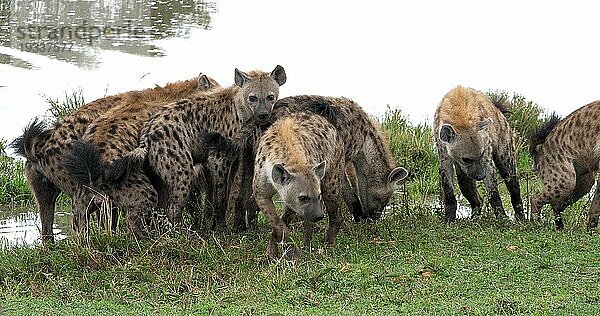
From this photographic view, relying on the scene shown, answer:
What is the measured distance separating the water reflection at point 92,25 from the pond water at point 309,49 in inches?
1.2

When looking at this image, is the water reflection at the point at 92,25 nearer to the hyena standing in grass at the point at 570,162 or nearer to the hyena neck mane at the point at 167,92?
the hyena neck mane at the point at 167,92

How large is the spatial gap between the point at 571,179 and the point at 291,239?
2198 mm

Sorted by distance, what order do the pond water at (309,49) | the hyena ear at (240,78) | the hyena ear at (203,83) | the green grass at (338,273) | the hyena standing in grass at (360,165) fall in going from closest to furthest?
the green grass at (338,273)
the hyena standing in grass at (360,165)
the hyena ear at (240,78)
the hyena ear at (203,83)
the pond water at (309,49)

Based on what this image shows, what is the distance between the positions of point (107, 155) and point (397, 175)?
6.73 ft

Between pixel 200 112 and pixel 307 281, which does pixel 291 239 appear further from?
pixel 200 112

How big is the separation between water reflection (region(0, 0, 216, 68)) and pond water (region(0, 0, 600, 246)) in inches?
1.2

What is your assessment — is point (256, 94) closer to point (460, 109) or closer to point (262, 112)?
point (262, 112)

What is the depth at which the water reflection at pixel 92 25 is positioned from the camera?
1569cm

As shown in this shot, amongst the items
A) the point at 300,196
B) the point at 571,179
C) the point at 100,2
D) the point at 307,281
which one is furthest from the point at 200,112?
the point at 100,2

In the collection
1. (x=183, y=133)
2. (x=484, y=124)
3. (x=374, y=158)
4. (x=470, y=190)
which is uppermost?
(x=484, y=124)

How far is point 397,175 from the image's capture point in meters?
8.00

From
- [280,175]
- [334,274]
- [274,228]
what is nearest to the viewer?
[334,274]

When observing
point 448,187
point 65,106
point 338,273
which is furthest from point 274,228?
point 65,106

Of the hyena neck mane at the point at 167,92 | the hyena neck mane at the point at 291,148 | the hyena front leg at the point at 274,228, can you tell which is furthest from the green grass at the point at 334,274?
the hyena neck mane at the point at 167,92
